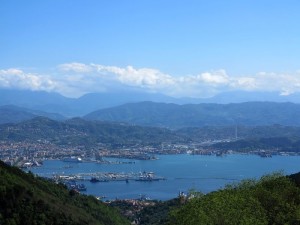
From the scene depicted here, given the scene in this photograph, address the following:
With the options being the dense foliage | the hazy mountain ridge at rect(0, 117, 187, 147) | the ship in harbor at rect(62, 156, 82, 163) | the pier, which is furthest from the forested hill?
the hazy mountain ridge at rect(0, 117, 187, 147)

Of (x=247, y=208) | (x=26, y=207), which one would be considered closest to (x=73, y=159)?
(x=26, y=207)

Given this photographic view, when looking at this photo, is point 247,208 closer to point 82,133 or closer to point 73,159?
point 73,159

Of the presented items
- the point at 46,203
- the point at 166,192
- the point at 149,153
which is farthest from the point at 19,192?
the point at 149,153

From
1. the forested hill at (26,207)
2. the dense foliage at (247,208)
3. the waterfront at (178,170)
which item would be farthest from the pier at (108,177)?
the dense foliage at (247,208)

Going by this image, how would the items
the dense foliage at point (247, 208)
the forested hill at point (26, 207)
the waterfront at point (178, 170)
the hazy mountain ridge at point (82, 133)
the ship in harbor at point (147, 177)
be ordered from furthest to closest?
the hazy mountain ridge at point (82, 133), the ship in harbor at point (147, 177), the waterfront at point (178, 170), the forested hill at point (26, 207), the dense foliage at point (247, 208)

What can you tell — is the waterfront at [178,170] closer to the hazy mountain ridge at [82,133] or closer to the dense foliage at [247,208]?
the hazy mountain ridge at [82,133]

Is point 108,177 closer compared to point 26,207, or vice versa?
point 26,207

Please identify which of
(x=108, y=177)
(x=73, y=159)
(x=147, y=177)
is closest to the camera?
(x=108, y=177)
